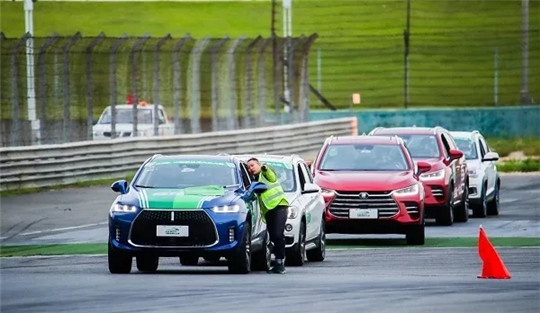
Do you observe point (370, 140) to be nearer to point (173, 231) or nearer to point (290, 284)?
point (173, 231)

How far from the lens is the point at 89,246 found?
24344 mm

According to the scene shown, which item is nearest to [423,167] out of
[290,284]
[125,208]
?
[125,208]

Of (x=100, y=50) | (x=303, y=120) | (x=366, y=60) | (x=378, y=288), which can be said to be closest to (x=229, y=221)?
(x=378, y=288)

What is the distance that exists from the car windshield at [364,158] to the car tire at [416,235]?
1197 millimetres

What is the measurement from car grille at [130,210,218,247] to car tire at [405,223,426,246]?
6284mm

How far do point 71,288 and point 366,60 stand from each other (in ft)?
213

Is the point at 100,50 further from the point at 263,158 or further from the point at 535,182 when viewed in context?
the point at 263,158

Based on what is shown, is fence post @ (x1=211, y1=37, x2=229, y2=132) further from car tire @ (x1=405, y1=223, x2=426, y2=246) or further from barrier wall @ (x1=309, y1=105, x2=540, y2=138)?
car tire @ (x1=405, y1=223, x2=426, y2=246)

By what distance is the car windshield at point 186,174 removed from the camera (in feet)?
65.0

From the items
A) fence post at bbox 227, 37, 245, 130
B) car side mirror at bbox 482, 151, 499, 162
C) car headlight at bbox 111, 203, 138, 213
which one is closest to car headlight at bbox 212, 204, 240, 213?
car headlight at bbox 111, 203, 138, 213

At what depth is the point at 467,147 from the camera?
106ft

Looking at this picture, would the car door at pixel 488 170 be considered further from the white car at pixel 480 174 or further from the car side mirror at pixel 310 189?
the car side mirror at pixel 310 189

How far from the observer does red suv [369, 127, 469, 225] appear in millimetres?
28500

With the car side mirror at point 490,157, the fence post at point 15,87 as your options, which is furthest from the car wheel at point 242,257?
the fence post at point 15,87
